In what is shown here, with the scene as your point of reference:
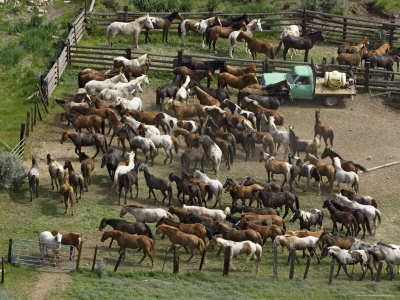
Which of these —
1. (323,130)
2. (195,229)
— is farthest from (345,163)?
(195,229)

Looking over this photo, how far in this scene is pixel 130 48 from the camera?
119ft

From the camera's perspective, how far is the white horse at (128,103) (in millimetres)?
31969

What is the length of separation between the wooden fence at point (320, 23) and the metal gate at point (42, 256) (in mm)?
18719

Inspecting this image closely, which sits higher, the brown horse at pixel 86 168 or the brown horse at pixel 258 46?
the brown horse at pixel 258 46

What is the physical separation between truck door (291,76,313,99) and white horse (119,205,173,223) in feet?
37.3

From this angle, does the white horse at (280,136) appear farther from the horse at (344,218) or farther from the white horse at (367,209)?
the horse at (344,218)

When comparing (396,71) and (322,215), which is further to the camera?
(396,71)

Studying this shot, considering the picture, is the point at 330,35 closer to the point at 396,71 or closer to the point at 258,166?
the point at 396,71

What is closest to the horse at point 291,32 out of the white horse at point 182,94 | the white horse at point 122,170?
the white horse at point 182,94

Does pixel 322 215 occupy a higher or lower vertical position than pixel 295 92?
lower

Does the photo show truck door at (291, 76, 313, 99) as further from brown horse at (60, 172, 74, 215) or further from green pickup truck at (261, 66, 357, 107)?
brown horse at (60, 172, 74, 215)

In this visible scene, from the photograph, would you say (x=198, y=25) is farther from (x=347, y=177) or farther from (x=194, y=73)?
(x=347, y=177)

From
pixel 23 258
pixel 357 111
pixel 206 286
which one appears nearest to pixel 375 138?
pixel 357 111

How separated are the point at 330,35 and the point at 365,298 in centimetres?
2165
